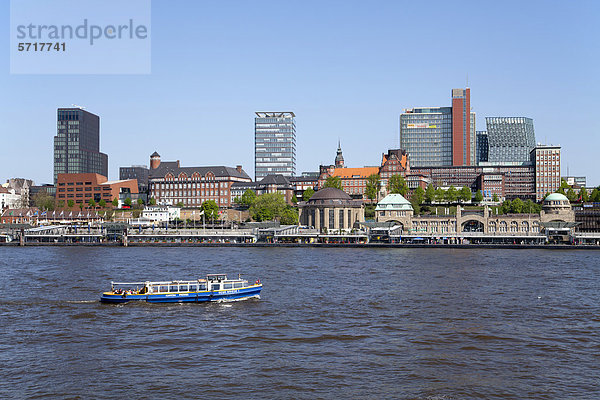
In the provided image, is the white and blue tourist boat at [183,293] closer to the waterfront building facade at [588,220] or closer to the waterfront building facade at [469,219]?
the waterfront building facade at [469,219]

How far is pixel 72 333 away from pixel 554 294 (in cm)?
5304

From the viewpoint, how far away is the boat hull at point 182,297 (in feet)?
211

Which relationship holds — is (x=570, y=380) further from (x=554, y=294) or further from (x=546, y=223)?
(x=546, y=223)

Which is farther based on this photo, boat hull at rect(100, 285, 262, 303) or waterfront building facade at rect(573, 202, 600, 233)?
waterfront building facade at rect(573, 202, 600, 233)

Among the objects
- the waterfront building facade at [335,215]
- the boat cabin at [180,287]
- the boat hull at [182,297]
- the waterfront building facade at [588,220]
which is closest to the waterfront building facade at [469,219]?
the waterfront building facade at [588,220]

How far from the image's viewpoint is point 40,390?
37.1 metres

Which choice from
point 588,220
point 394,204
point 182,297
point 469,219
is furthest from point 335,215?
point 182,297

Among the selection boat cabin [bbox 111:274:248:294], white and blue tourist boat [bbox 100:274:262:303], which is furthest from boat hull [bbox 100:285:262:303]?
boat cabin [bbox 111:274:248:294]

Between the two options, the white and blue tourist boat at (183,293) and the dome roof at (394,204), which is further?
the dome roof at (394,204)

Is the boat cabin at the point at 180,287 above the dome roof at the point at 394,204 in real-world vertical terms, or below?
below

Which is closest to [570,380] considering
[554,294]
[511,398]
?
[511,398]

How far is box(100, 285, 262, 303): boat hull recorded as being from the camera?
6425 cm

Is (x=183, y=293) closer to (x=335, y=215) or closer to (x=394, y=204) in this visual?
(x=394, y=204)

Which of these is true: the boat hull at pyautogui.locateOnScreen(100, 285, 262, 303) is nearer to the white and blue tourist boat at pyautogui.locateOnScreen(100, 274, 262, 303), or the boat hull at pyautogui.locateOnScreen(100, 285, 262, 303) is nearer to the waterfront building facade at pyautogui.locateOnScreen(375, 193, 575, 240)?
the white and blue tourist boat at pyautogui.locateOnScreen(100, 274, 262, 303)
